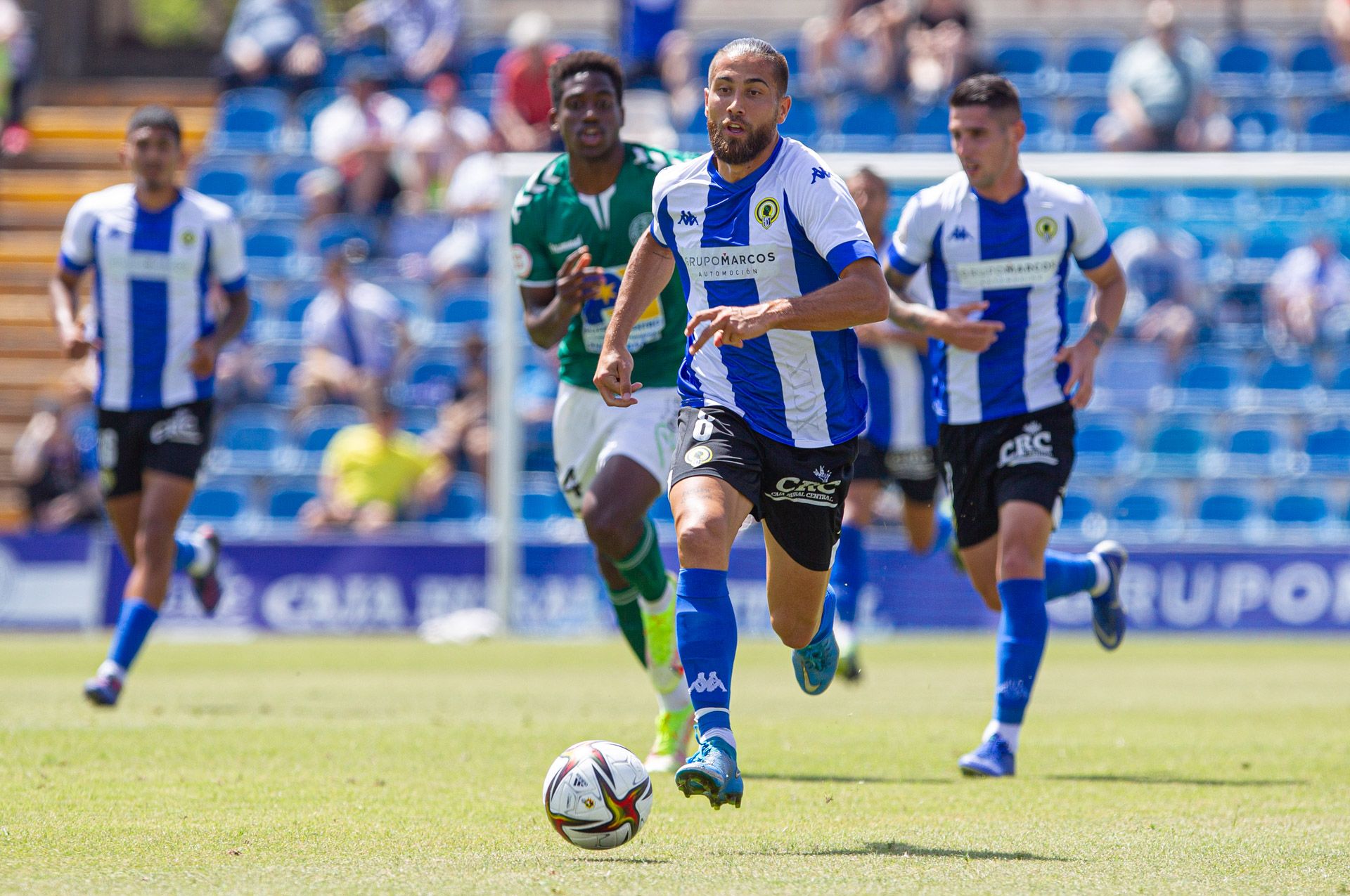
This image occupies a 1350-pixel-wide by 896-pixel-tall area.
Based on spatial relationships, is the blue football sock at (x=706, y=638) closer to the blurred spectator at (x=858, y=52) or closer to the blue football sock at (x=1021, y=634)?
the blue football sock at (x=1021, y=634)

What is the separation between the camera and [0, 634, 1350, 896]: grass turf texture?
4.83 metres

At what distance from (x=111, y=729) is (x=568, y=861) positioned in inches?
157

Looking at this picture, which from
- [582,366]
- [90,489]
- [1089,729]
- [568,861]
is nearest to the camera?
[568,861]

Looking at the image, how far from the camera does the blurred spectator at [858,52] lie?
66.8ft

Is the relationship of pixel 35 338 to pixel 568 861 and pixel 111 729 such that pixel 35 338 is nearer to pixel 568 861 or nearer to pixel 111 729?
pixel 111 729

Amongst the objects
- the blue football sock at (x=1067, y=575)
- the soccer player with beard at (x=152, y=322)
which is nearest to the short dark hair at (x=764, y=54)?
the blue football sock at (x=1067, y=575)

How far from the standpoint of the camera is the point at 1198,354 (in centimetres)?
1736

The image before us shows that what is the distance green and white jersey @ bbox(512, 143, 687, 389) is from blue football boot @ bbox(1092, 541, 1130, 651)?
2.51 m

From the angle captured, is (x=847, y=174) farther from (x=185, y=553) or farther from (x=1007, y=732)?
(x=1007, y=732)

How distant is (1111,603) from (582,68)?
3632 millimetres

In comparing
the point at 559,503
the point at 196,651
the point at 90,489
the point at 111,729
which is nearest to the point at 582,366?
the point at 111,729

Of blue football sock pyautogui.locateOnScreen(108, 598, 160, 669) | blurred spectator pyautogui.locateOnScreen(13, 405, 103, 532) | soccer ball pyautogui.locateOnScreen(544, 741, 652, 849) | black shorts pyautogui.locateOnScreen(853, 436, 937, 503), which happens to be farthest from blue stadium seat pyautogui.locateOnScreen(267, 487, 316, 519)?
soccer ball pyautogui.locateOnScreen(544, 741, 652, 849)

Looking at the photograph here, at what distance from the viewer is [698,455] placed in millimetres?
5840

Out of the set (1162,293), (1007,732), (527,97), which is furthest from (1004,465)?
(527,97)
